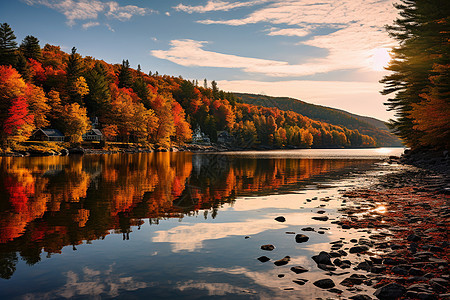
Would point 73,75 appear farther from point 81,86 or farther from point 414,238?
point 414,238

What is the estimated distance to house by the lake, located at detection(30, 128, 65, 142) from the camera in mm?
89812

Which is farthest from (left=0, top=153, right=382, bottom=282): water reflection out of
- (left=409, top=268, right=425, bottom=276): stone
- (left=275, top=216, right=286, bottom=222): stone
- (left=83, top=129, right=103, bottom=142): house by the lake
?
(left=83, top=129, right=103, bottom=142): house by the lake

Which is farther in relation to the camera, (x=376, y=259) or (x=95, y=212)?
(x=95, y=212)

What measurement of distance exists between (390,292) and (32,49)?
475ft

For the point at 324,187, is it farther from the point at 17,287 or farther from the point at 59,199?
the point at 17,287

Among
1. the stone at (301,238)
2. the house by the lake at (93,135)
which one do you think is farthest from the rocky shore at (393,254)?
the house by the lake at (93,135)

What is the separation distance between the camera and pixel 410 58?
48281 millimetres

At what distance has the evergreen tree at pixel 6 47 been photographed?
99375mm

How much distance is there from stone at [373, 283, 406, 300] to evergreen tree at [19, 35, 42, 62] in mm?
143139

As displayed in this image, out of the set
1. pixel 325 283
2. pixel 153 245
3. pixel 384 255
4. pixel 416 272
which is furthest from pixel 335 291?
pixel 153 245

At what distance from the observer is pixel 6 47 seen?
10281 cm

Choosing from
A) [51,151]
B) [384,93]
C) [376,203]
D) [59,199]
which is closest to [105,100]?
[51,151]

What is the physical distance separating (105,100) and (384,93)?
9712cm

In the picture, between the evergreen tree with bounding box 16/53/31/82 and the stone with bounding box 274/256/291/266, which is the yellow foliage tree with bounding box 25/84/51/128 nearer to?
the evergreen tree with bounding box 16/53/31/82
